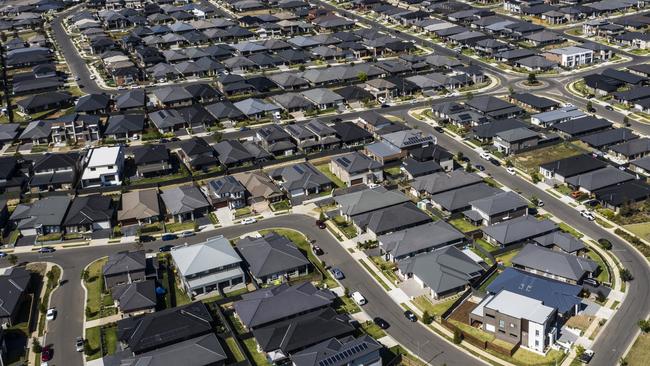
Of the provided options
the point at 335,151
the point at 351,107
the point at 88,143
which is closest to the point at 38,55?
the point at 88,143

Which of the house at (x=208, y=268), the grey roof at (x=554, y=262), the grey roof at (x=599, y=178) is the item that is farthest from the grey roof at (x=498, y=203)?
the house at (x=208, y=268)

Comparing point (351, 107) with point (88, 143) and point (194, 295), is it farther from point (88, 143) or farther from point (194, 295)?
point (194, 295)

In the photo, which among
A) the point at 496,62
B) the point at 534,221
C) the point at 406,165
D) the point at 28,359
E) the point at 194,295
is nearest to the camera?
the point at 28,359

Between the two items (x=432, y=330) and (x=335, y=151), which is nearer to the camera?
(x=432, y=330)

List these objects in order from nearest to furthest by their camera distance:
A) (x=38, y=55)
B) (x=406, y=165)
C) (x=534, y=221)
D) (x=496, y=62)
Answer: (x=534, y=221) → (x=406, y=165) → (x=496, y=62) → (x=38, y=55)

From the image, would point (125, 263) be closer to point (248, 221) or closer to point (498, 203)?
point (248, 221)

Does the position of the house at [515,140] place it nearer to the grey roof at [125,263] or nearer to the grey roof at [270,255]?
the grey roof at [270,255]

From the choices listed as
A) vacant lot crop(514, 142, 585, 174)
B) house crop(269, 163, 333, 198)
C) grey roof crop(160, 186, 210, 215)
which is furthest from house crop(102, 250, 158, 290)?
vacant lot crop(514, 142, 585, 174)
